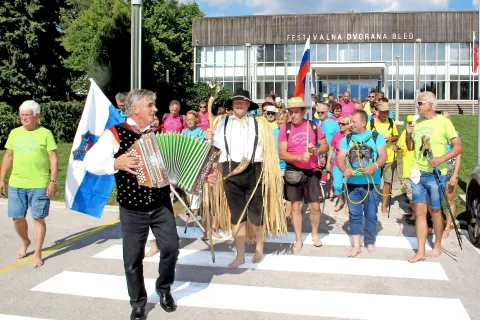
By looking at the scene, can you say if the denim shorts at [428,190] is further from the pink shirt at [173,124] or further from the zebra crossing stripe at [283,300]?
the pink shirt at [173,124]

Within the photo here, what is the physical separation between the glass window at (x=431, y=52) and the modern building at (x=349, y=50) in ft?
0.29

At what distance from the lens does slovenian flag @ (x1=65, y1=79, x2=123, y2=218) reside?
667 cm

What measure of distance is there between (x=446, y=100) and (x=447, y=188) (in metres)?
44.8

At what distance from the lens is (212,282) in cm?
559

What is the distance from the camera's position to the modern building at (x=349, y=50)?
156 feet

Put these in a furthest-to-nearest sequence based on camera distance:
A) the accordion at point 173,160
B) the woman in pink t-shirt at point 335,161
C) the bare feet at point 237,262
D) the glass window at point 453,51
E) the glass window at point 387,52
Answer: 1. the glass window at point 387,52
2. the glass window at point 453,51
3. the woman in pink t-shirt at point 335,161
4. the bare feet at point 237,262
5. the accordion at point 173,160

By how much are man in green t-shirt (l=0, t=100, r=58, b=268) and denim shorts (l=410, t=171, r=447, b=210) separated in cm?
438

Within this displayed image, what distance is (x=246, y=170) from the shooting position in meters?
6.11

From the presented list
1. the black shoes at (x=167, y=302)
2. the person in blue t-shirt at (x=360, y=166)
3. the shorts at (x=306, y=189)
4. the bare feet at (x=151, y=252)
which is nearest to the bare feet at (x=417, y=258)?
the person in blue t-shirt at (x=360, y=166)


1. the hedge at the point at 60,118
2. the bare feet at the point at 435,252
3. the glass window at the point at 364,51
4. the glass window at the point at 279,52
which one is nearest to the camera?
the bare feet at the point at 435,252

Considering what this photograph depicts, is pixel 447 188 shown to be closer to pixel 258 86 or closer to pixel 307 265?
pixel 307 265

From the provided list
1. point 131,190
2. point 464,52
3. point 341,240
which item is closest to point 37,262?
point 131,190

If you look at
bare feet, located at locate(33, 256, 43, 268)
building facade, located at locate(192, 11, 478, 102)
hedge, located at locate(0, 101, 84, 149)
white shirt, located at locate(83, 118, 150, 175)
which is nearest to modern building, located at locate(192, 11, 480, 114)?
building facade, located at locate(192, 11, 478, 102)

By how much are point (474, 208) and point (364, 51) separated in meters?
44.2
